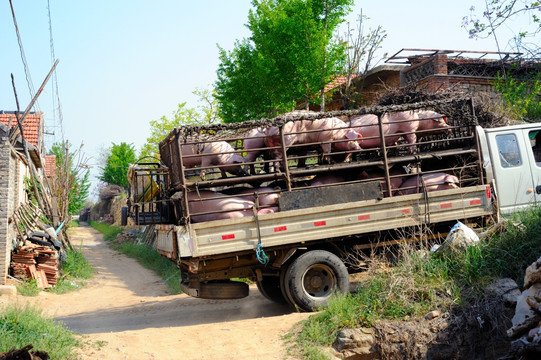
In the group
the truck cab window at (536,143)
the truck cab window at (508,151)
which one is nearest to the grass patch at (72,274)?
the truck cab window at (508,151)

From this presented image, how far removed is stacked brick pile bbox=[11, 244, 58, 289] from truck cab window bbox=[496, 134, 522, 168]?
9.82 meters

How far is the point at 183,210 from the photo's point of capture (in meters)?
7.32

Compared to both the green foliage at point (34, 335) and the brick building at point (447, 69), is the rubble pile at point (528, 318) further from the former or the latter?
the brick building at point (447, 69)

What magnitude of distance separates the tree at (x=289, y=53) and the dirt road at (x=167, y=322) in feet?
25.6

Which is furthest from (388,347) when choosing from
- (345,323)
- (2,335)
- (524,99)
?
(524,99)

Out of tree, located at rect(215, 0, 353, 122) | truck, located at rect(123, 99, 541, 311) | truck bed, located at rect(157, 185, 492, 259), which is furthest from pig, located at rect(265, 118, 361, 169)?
tree, located at rect(215, 0, 353, 122)

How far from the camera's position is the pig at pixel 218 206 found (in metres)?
7.46

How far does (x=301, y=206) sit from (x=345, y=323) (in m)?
1.85

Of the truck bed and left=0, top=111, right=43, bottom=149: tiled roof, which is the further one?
left=0, top=111, right=43, bottom=149: tiled roof

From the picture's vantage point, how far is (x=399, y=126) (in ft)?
27.3

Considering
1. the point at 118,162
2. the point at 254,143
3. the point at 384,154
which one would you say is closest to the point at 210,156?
the point at 254,143

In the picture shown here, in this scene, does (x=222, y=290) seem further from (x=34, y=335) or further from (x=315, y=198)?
(x=34, y=335)

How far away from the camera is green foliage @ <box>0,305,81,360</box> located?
18.9 feet

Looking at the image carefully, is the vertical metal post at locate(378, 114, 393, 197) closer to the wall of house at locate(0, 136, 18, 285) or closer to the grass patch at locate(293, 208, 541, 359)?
the grass patch at locate(293, 208, 541, 359)
